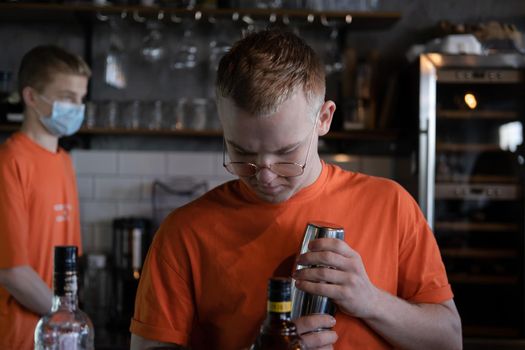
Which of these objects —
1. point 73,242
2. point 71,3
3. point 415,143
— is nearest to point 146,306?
point 73,242

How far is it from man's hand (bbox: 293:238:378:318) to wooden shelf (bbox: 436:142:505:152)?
7.24 feet

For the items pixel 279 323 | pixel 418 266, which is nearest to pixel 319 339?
pixel 279 323

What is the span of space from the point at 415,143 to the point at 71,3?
1.69 meters

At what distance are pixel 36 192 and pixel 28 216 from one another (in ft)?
0.27

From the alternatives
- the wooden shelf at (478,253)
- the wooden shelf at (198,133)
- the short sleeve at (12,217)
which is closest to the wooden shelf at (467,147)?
the wooden shelf at (198,133)

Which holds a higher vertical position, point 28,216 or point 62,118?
point 62,118

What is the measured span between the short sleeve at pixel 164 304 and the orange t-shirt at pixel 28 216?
1.01m

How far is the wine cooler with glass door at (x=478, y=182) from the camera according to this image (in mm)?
3023

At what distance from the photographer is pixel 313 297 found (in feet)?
3.40

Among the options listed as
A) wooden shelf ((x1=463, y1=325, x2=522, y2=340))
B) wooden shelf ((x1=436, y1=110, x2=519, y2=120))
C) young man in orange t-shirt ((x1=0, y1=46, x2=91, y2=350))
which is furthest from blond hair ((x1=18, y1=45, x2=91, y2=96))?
wooden shelf ((x1=463, y1=325, x2=522, y2=340))

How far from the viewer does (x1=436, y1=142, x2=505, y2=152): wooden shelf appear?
3139 millimetres

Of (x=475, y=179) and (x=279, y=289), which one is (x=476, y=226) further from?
(x=279, y=289)

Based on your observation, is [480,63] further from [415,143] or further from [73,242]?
[73,242]

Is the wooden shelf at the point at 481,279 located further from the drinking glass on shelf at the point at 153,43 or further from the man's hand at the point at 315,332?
the man's hand at the point at 315,332
